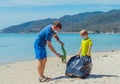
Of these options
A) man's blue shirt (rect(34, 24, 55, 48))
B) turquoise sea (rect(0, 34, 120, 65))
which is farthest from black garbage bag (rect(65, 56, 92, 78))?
turquoise sea (rect(0, 34, 120, 65))

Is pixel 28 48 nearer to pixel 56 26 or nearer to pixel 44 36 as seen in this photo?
pixel 44 36

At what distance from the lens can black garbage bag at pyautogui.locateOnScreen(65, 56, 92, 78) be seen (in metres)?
10.4

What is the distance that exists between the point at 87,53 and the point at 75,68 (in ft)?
2.19

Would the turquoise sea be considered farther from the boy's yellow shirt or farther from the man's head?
the man's head

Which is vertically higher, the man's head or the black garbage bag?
the man's head

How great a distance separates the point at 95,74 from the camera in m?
11.0

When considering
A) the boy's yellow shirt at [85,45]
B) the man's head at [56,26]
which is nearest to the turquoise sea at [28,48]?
the boy's yellow shirt at [85,45]

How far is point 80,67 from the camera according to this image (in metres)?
10.4

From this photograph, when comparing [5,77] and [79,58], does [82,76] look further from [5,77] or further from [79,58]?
[5,77]

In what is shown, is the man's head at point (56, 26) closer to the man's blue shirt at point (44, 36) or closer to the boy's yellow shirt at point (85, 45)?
the man's blue shirt at point (44, 36)

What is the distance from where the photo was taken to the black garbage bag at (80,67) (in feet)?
34.0

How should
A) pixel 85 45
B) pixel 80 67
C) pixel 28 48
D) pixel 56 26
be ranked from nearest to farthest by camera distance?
pixel 56 26 < pixel 80 67 < pixel 85 45 < pixel 28 48

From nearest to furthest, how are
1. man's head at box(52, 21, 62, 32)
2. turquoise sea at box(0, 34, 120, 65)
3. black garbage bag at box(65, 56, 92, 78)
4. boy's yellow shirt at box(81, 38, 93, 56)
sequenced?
1. man's head at box(52, 21, 62, 32)
2. black garbage bag at box(65, 56, 92, 78)
3. boy's yellow shirt at box(81, 38, 93, 56)
4. turquoise sea at box(0, 34, 120, 65)

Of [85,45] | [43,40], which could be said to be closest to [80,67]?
[85,45]
